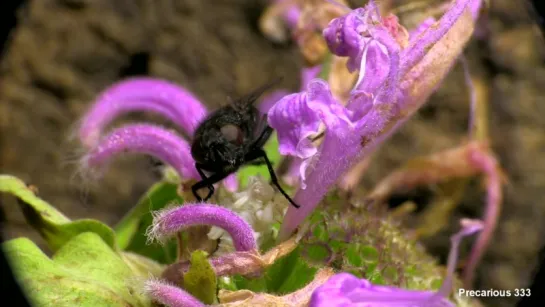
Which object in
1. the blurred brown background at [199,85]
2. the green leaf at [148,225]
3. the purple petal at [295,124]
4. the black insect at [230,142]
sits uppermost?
the purple petal at [295,124]

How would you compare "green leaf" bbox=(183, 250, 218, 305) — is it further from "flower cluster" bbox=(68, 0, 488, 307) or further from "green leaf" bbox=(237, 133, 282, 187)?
"green leaf" bbox=(237, 133, 282, 187)

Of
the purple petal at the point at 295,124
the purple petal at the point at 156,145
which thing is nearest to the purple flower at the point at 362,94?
the purple petal at the point at 295,124

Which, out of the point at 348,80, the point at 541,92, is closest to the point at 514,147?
the point at 541,92

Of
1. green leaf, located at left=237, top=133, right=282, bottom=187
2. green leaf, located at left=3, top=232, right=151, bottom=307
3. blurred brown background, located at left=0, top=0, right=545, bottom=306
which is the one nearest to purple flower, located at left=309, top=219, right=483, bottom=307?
green leaf, located at left=3, top=232, right=151, bottom=307

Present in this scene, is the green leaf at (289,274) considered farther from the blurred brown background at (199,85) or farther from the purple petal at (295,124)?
the blurred brown background at (199,85)

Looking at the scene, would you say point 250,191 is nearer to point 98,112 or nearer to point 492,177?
point 98,112

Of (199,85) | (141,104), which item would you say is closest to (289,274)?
(141,104)
